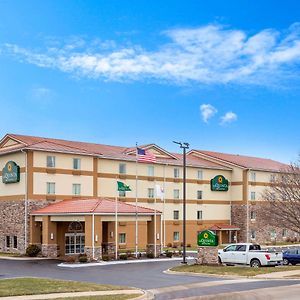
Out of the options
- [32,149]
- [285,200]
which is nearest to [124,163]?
[32,149]

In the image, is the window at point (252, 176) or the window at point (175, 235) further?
the window at point (252, 176)

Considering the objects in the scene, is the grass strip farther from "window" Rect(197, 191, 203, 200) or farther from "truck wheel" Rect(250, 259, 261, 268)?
"window" Rect(197, 191, 203, 200)

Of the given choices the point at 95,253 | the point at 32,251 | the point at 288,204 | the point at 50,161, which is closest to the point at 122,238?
the point at 50,161

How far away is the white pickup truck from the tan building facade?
1256cm

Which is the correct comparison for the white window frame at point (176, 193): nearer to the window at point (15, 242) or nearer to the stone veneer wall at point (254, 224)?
the stone veneer wall at point (254, 224)

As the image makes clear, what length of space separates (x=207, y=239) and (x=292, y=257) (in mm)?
8038

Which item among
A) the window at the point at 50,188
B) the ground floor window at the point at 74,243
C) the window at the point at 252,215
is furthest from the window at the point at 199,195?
the window at the point at 50,188

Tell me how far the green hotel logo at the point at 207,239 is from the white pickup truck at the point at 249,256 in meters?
1.58

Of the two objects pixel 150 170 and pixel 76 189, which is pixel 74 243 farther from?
pixel 150 170

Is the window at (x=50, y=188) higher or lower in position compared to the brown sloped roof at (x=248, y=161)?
lower

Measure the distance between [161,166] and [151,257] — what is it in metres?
20.0

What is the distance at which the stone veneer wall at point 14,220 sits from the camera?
177ft

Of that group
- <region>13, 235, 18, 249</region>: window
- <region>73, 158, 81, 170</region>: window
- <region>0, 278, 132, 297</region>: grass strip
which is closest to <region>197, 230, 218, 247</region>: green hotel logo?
<region>0, 278, 132, 297</region>: grass strip

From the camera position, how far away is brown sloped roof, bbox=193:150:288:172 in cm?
7806
